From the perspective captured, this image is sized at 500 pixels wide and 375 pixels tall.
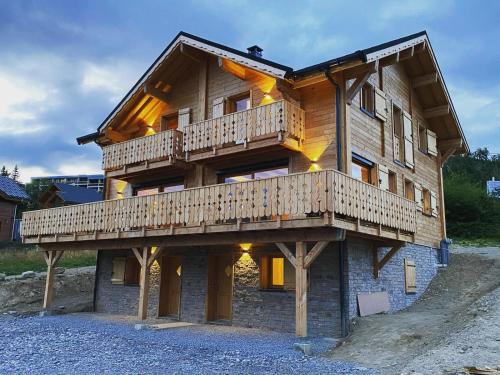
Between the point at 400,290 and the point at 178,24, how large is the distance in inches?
7517

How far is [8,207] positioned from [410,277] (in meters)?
29.7

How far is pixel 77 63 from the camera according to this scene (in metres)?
44.1

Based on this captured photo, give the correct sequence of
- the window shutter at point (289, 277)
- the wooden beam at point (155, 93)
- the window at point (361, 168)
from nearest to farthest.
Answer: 1. the window shutter at point (289, 277)
2. the window at point (361, 168)
3. the wooden beam at point (155, 93)

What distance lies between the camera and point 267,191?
41.0ft

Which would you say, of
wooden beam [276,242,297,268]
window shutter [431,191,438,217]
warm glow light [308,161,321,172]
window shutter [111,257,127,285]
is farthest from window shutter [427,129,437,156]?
window shutter [111,257,127,285]

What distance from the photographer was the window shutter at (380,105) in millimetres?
16500

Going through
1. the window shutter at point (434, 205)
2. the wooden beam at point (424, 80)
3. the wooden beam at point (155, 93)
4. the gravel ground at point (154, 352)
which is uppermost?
the wooden beam at point (424, 80)

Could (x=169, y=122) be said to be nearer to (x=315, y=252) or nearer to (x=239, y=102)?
(x=239, y=102)

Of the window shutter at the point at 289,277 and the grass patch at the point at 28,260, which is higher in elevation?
the grass patch at the point at 28,260

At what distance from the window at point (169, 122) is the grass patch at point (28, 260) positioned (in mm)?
11586

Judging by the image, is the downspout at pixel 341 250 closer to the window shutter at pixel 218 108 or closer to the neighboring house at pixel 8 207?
the window shutter at pixel 218 108

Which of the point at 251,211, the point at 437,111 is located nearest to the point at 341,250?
the point at 251,211

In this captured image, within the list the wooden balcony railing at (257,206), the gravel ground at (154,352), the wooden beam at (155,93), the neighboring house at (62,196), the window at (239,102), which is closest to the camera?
the gravel ground at (154,352)

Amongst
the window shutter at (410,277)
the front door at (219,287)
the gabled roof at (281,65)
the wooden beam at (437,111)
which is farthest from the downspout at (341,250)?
the wooden beam at (437,111)
